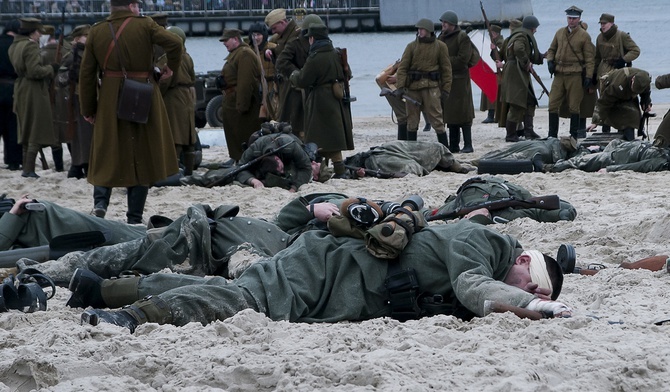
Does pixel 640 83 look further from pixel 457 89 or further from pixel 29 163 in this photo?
pixel 29 163

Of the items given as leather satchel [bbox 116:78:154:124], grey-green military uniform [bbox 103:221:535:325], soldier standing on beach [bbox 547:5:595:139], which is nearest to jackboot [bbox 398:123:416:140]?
soldier standing on beach [bbox 547:5:595:139]

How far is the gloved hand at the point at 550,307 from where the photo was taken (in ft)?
13.5

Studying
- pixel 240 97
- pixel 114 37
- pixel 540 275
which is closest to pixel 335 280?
pixel 540 275

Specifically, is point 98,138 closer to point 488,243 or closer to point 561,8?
point 488,243

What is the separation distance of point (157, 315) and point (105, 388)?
3.28 ft

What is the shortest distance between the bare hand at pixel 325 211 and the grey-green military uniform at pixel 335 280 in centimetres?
67

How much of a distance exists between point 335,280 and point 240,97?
6837mm

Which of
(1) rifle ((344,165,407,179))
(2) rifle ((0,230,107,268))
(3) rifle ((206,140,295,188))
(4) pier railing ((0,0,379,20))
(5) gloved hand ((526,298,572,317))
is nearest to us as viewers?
(5) gloved hand ((526,298,572,317))

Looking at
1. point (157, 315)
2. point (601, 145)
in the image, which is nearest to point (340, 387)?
point (157, 315)

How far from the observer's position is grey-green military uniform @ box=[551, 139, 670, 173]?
10.0 m

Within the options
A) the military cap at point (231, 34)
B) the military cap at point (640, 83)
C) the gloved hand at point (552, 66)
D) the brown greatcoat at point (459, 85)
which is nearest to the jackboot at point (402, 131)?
the brown greatcoat at point (459, 85)

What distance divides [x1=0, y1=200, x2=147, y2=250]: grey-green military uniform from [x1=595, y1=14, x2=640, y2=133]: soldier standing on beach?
9.60 metres

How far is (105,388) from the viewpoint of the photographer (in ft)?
11.1

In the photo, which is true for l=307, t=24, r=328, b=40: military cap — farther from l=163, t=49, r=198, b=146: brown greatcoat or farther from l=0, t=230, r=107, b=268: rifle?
l=0, t=230, r=107, b=268: rifle
